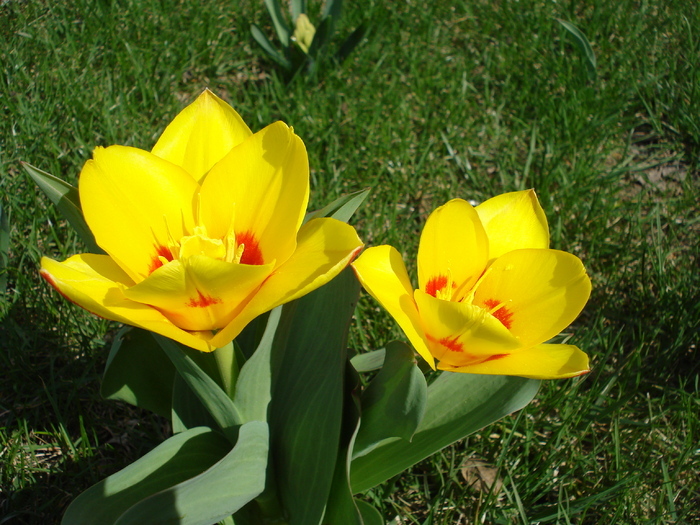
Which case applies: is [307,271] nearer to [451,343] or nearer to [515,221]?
[451,343]

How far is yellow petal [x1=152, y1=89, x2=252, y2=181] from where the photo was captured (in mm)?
1112

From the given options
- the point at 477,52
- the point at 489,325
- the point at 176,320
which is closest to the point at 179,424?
the point at 176,320

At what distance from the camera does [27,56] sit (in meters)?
2.57

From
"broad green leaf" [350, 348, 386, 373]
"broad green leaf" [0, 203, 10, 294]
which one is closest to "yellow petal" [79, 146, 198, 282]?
"broad green leaf" [350, 348, 386, 373]

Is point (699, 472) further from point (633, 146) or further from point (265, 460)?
point (633, 146)

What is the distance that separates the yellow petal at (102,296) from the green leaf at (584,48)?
7.57 feet

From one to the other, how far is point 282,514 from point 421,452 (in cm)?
32

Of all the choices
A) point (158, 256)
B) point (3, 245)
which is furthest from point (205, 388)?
point (3, 245)

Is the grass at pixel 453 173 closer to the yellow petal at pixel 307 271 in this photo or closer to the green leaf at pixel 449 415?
the green leaf at pixel 449 415

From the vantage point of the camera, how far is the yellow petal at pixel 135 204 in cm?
99

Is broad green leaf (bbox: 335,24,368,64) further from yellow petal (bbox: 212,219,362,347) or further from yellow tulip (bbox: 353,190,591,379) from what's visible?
yellow petal (bbox: 212,219,362,347)

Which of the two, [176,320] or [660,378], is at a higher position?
[176,320]

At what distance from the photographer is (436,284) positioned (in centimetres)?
116

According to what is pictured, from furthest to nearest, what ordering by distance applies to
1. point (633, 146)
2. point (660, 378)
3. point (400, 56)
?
point (400, 56)
point (633, 146)
point (660, 378)
